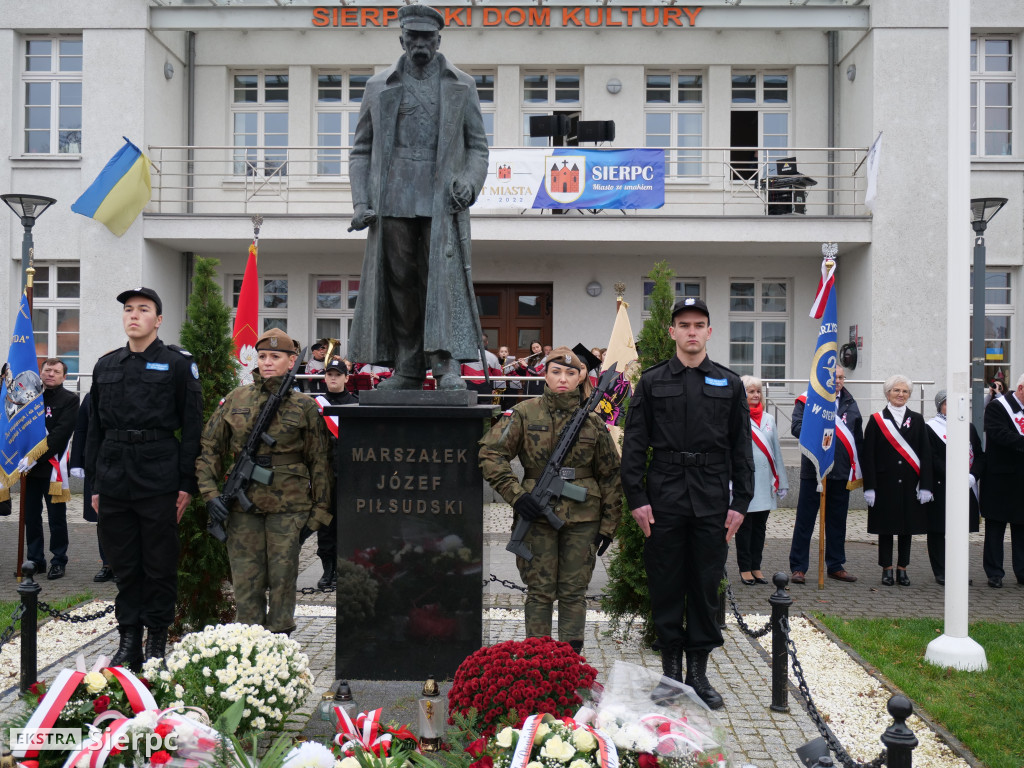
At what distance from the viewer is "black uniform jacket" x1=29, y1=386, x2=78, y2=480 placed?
9172 millimetres

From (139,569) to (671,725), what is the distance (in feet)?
12.6

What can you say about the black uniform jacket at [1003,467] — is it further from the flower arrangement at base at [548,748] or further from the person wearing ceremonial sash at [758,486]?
the flower arrangement at base at [548,748]

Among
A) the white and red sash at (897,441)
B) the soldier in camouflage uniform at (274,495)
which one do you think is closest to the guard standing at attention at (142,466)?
the soldier in camouflage uniform at (274,495)

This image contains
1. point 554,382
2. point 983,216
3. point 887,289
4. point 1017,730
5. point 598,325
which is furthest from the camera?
point 598,325

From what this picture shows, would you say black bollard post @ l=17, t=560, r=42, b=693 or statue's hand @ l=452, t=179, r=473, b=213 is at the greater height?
statue's hand @ l=452, t=179, r=473, b=213

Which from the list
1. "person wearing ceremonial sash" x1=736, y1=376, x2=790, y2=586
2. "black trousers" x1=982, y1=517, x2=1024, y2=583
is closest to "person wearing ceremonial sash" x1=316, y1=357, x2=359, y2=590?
"person wearing ceremonial sash" x1=736, y1=376, x2=790, y2=586

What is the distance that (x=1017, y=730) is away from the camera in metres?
5.14

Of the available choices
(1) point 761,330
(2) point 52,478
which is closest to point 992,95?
(1) point 761,330

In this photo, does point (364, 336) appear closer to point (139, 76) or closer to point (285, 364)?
point (285, 364)

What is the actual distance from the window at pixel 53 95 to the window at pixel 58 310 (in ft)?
8.04

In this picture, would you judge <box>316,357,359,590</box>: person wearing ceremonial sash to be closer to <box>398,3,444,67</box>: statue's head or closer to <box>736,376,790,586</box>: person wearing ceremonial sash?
<box>398,3,444,67</box>: statue's head

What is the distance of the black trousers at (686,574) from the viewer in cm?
518

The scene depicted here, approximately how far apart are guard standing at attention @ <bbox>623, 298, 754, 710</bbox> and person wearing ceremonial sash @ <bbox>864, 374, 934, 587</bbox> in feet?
14.4

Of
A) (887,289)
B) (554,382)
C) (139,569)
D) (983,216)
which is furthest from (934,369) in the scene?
(139,569)
